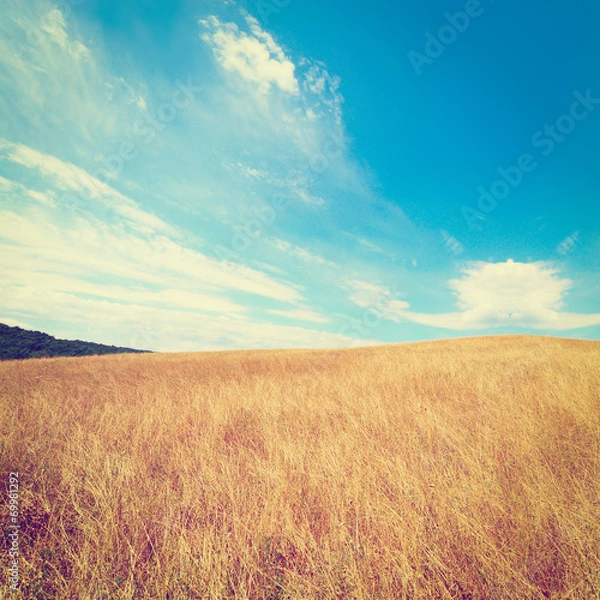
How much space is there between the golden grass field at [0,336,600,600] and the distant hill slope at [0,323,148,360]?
2115cm

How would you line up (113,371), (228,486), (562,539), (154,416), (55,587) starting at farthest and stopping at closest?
1. (113,371)
2. (154,416)
3. (228,486)
4. (562,539)
5. (55,587)

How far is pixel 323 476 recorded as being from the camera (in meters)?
3.23

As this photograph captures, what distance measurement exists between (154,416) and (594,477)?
5.89 meters

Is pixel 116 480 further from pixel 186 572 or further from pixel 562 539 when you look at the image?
pixel 562 539

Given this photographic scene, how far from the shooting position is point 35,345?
23.8 metres

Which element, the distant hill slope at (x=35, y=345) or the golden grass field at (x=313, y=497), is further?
the distant hill slope at (x=35, y=345)

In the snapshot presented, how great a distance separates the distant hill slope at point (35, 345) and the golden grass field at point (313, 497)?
21147mm

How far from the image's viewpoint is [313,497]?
293 cm

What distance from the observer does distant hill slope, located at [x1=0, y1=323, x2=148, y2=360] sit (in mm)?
22098

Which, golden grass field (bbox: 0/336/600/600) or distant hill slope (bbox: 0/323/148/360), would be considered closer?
golden grass field (bbox: 0/336/600/600)

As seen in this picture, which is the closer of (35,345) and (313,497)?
(313,497)

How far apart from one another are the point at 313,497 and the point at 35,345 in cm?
2926

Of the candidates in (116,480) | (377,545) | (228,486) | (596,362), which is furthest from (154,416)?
(596,362)

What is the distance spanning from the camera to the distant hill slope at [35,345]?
22.1 m
